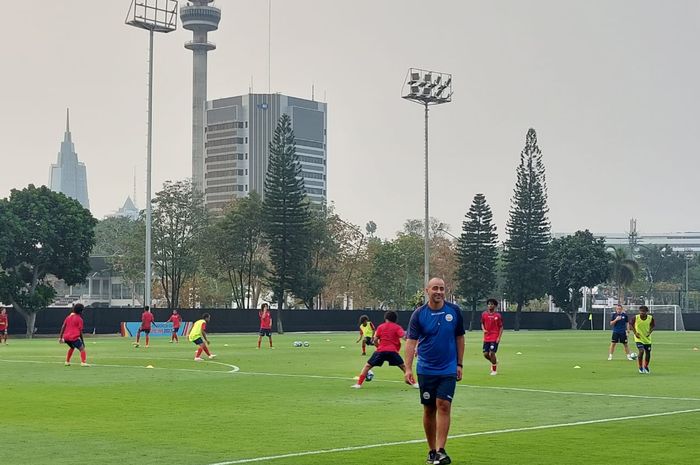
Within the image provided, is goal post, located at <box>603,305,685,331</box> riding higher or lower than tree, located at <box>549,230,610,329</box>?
lower

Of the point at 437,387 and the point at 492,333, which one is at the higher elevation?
the point at 492,333

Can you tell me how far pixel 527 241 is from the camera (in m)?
112

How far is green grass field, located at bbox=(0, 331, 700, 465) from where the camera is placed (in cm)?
1371

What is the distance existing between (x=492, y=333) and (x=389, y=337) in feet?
19.9

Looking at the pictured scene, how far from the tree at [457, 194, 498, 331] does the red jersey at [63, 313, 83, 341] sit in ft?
259

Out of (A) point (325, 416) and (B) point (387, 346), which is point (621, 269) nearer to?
(B) point (387, 346)

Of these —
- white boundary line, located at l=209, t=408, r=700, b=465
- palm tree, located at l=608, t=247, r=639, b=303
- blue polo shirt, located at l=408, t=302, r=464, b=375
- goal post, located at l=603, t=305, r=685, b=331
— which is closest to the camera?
blue polo shirt, located at l=408, t=302, r=464, b=375

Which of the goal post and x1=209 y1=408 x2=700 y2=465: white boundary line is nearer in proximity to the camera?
x1=209 y1=408 x2=700 y2=465: white boundary line

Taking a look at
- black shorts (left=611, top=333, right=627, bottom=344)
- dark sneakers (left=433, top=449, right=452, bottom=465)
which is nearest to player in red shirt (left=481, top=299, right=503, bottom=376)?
black shorts (left=611, top=333, right=627, bottom=344)

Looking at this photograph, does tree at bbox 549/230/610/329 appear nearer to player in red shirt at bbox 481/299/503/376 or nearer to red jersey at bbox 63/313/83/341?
player in red shirt at bbox 481/299/503/376

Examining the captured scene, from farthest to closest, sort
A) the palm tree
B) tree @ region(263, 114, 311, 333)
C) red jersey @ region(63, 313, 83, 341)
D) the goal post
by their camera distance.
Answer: the palm tree < the goal post < tree @ region(263, 114, 311, 333) < red jersey @ region(63, 313, 83, 341)

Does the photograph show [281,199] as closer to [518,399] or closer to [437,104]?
[437,104]

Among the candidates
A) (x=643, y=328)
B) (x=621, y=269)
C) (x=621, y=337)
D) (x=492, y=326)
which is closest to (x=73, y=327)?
(x=492, y=326)

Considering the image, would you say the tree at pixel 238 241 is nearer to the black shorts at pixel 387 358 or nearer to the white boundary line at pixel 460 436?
the black shorts at pixel 387 358
